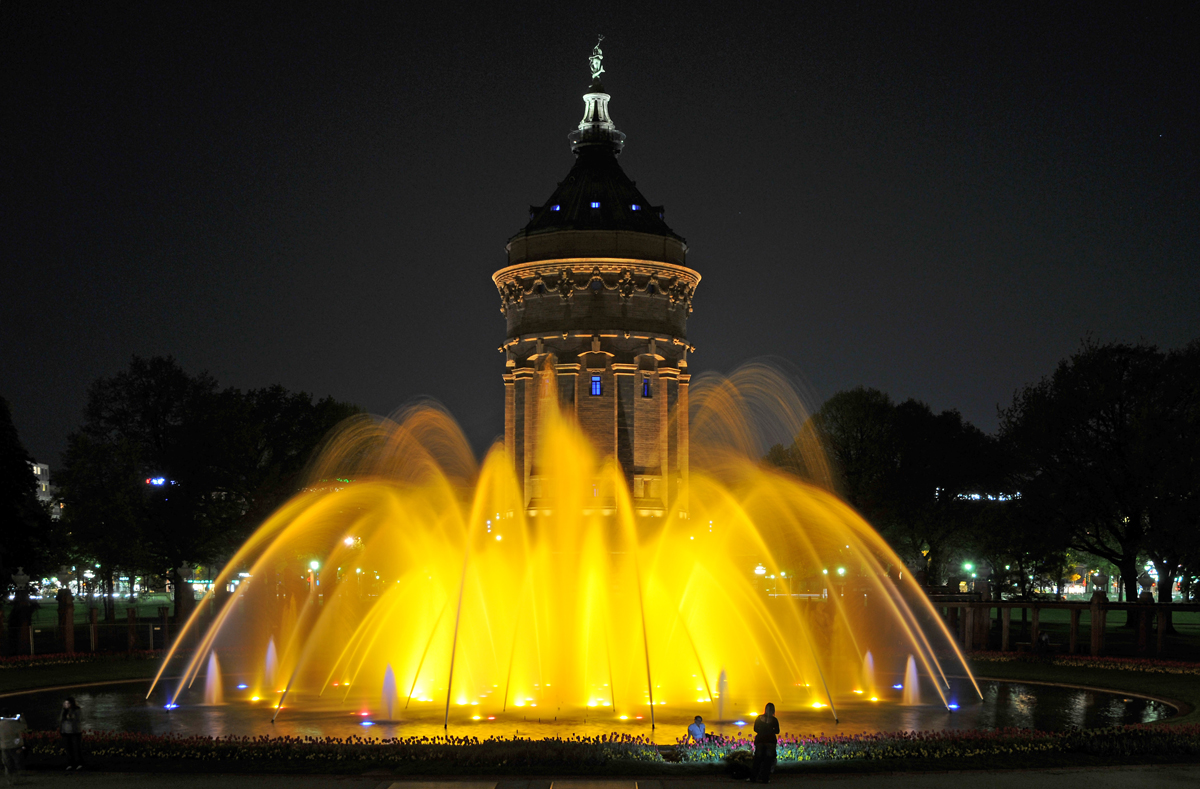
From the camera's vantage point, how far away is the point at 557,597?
39.0 metres

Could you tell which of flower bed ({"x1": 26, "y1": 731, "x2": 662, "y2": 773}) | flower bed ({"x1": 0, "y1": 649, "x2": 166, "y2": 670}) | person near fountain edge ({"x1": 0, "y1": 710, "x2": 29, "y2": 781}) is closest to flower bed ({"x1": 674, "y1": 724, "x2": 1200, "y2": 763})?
flower bed ({"x1": 26, "y1": 731, "x2": 662, "y2": 773})

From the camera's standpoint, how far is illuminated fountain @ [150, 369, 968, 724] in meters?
34.4

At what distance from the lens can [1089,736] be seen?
→ 24531 millimetres

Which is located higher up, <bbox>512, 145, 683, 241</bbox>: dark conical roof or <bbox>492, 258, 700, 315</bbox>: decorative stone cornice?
<bbox>512, 145, 683, 241</bbox>: dark conical roof

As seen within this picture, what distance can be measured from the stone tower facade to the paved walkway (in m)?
55.9

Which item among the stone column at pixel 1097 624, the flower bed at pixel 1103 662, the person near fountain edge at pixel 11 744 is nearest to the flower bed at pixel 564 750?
the person near fountain edge at pixel 11 744

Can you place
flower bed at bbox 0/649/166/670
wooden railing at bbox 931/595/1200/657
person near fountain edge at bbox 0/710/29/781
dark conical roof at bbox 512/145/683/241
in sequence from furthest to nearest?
1. dark conical roof at bbox 512/145/683/241
2. wooden railing at bbox 931/595/1200/657
3. flower bed at bbox 0/649/166/670
4. person near fountain edge at bbox 0/710/29/781

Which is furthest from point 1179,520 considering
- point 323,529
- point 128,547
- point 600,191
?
point 128,547

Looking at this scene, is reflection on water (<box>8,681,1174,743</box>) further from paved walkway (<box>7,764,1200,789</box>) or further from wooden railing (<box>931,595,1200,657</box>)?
wooden railing (<box>931,595,1200,657</box>)

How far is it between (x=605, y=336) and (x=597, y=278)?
3.84 m

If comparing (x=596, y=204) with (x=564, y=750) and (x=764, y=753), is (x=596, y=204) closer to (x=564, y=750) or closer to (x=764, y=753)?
(x=564, y=750)

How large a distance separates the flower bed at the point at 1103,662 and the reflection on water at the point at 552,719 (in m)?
8.27

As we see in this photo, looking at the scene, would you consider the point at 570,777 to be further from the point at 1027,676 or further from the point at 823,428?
the point at 823,428

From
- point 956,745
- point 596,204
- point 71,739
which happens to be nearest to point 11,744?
point 71,739
